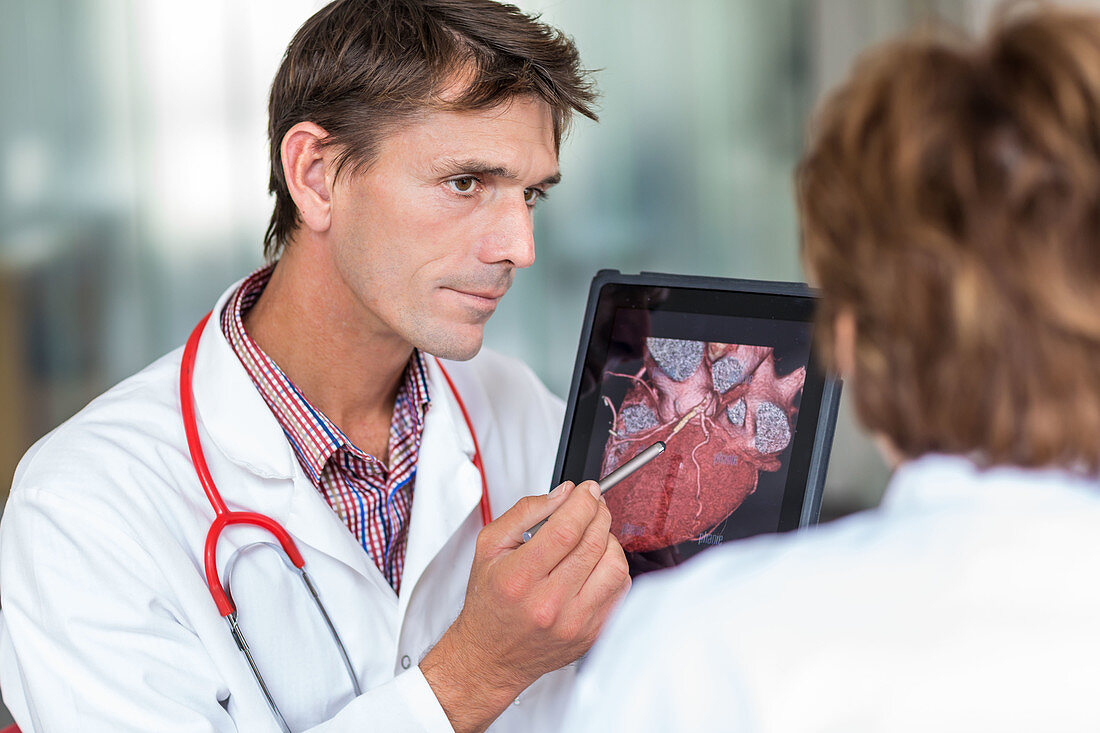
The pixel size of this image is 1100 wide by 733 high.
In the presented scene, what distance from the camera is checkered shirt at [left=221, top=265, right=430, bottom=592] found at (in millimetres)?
1244

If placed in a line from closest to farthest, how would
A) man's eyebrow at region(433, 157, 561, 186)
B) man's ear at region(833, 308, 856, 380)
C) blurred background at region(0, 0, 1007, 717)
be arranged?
man's ear at region(833, 308, 856, 380)
man's eyebrow at region(433, 157, 561, 186)
blurred background at region(0, 0, 1007, 717)

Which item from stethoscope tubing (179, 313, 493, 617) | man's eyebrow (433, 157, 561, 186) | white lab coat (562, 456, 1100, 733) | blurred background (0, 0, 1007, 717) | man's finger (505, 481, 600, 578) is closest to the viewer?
white lab coat (562, 456, 1100, 733)

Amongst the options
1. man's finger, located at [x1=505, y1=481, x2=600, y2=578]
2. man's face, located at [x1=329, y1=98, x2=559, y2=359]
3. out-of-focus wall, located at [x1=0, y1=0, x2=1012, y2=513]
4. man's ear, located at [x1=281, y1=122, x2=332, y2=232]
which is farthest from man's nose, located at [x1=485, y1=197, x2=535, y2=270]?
out-of-focus wall, located at [x1=0, y1=0, x2=1012, y2=513]

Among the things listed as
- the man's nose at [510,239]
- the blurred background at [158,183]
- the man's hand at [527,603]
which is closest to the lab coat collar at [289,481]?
the man's hand at [527,603]

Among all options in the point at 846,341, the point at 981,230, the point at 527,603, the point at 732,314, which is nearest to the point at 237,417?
the point at 527,603

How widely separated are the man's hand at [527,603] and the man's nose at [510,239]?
310 millimetres

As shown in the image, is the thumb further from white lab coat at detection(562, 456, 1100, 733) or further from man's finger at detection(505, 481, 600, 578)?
white lab coat at detection(562, 456, 1100, 733)

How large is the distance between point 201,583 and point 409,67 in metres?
0.62

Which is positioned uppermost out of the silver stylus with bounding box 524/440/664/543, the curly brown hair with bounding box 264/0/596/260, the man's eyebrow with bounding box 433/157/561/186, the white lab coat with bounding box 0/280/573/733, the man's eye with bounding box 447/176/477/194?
the curly brown hair with bounding box 264/0/596/260

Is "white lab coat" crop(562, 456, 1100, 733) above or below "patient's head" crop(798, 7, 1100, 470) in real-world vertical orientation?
below

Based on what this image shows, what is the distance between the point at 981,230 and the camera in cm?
52

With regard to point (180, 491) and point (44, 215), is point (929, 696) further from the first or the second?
point (44, 215)

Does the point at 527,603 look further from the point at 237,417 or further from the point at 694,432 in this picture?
the point at 237,417

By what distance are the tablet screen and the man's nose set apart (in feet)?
0.36
